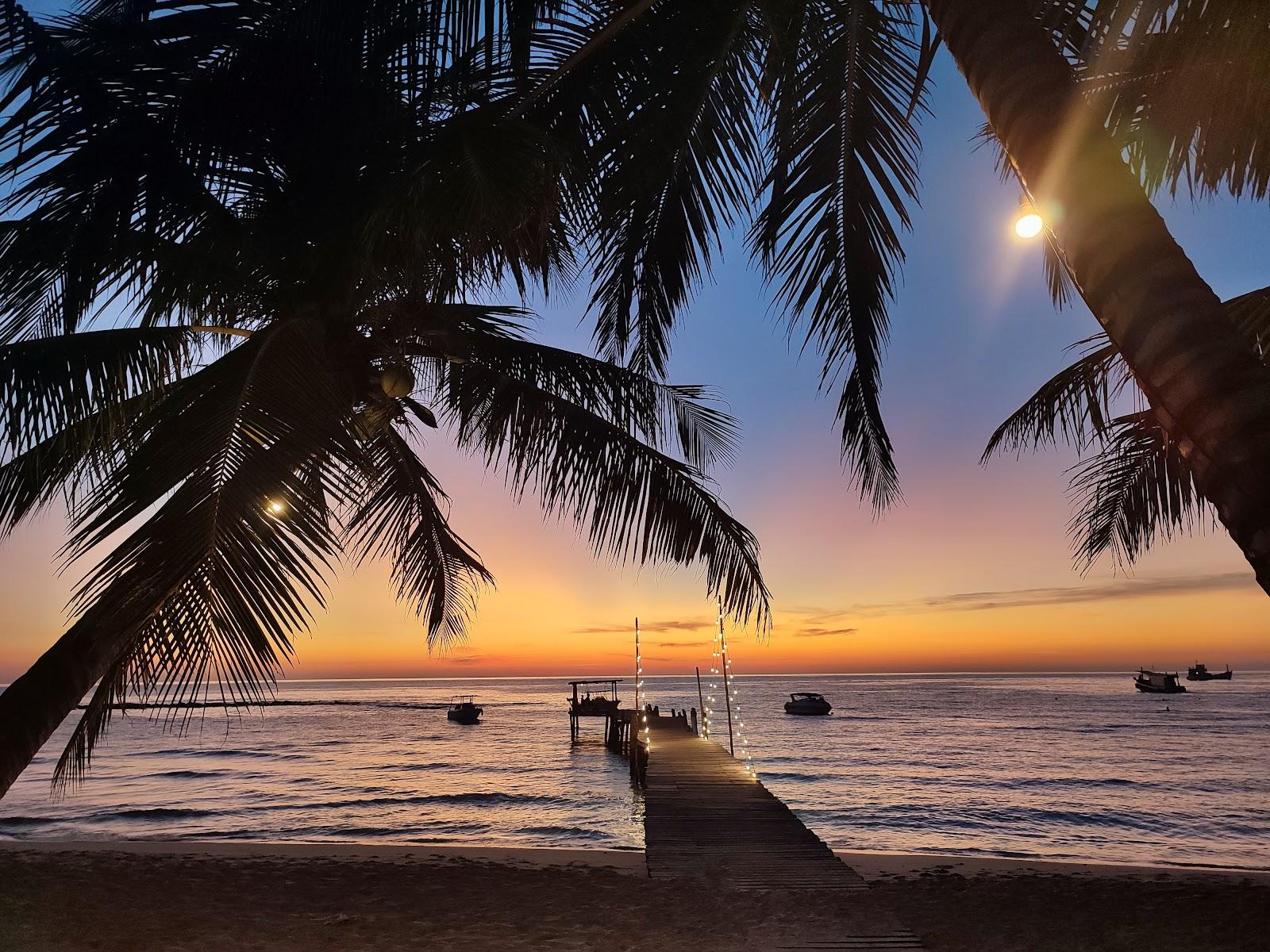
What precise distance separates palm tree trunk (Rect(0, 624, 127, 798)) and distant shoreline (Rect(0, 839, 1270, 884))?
27.7 ft

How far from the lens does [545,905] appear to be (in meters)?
8.77

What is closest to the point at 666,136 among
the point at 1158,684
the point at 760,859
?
the point at 760,859

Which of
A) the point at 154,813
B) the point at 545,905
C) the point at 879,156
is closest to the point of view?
the point at 879,156

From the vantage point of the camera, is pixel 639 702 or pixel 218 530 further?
pixel 639 702

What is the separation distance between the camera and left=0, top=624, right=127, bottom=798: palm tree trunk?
3686 mm

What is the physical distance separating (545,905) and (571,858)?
11.8 ft

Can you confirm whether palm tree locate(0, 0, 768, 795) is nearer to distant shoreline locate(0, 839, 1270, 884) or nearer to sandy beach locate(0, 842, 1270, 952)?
sandy beach locate(0, 842, 1270, 952)

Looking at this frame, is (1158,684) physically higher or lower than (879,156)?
lower

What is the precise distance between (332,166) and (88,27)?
4.74ft

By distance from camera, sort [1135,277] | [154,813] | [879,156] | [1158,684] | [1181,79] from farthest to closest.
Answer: [1158,684] < [154,813] < [879,156] < [1181,79] < [1135,277]

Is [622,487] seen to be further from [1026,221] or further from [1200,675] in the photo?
[1200,675]

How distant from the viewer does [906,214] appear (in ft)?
15.7

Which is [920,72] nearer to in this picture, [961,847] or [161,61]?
[161,61]

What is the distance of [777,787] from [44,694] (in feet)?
90.3
